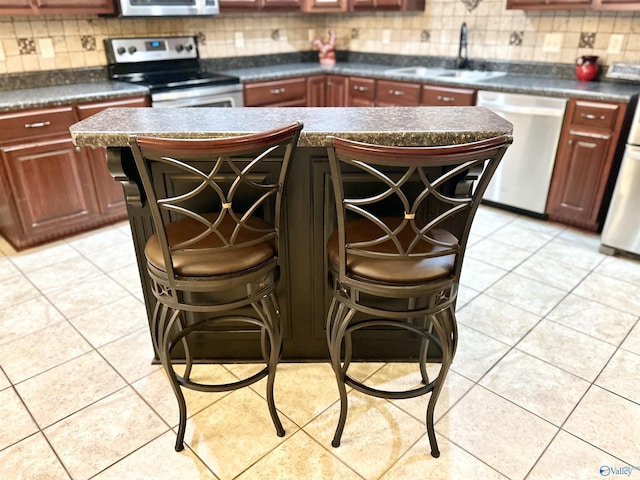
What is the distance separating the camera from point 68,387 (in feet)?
6.24

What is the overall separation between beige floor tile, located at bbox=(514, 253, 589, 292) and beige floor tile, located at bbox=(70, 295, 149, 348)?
209cm

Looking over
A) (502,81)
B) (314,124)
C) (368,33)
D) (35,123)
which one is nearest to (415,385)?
(314,124)

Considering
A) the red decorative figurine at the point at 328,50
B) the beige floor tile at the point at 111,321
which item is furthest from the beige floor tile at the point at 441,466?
the red decorative figurine at the point at 328,50

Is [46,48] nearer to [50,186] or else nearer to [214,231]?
[50,186]

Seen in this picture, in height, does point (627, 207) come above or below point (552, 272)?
above

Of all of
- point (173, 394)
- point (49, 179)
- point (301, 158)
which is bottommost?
point (173, 394)

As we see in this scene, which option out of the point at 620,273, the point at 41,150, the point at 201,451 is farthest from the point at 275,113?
the point at 620,273

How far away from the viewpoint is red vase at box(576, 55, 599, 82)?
3.27 metres

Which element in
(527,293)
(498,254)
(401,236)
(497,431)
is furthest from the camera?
(498,254)

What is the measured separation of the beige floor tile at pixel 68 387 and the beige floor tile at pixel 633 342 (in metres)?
2.19

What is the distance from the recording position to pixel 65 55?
11.0 ft

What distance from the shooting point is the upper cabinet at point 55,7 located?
282 cm

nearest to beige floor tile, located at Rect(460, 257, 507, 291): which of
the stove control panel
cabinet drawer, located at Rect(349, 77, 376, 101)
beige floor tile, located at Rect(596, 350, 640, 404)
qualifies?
beige floor tile, located at Rect(596, 350, 640, 404)

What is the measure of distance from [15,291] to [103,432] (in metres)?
1.32
